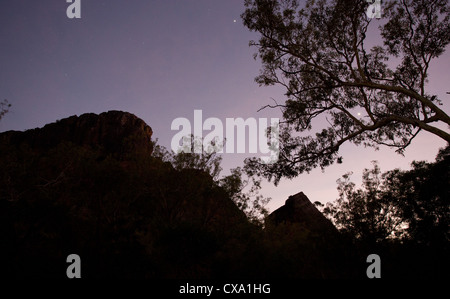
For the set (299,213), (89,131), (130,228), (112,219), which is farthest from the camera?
(89,131)

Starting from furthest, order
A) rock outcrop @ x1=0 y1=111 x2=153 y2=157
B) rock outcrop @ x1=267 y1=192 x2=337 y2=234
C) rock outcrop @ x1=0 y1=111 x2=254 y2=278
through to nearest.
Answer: rock outcrop @ x1=0 y1=111 x2=153 y2=157 < rock outcrop @ x1=267 y1=192 x2=337 y2=234 < rock outcrop @ x1=0 y1=111 x2=254 y2=278

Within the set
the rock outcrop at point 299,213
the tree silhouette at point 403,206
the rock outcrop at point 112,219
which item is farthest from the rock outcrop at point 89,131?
the tree silhouette at point 403,206

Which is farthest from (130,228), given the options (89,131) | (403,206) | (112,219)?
(89,131)

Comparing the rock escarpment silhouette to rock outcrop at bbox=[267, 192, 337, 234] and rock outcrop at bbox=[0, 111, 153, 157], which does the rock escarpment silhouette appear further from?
rock outcrop at bbox=[0, 111, 153, 157]

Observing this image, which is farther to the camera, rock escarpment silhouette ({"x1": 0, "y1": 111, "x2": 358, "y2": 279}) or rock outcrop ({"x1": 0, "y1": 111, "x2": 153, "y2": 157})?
rock outcrop ({"x1": 0, "y1": 111, "x2": 153, "y2": 157})

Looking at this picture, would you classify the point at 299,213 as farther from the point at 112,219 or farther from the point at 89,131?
the point at 89,131

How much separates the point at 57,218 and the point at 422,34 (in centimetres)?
2613

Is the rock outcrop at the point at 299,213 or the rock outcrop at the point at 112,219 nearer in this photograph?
the rock outcrop at the point at 112,219

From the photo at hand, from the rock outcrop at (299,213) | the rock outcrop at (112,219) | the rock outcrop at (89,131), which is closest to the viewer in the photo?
the rock outcrop at (112,219)

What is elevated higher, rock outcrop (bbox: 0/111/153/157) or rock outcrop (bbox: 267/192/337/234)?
rock outcrop (bbox: 0/111/153/157)

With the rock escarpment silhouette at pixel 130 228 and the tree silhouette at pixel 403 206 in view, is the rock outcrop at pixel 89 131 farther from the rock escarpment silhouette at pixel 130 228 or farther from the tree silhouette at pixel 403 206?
the tree silhouette at pixel 403 206

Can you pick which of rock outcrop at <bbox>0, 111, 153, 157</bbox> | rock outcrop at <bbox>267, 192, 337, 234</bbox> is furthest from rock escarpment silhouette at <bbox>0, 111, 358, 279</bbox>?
rock outcrop at <bbox>0, 111, 153, 157</bbox>
